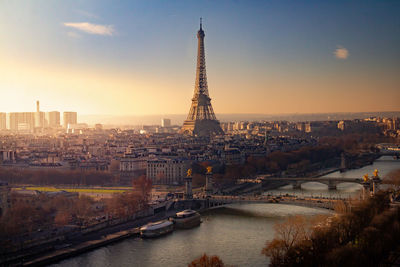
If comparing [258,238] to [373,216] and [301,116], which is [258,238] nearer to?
[373,216]

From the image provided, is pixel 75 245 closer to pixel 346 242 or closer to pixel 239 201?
pixel 346 242

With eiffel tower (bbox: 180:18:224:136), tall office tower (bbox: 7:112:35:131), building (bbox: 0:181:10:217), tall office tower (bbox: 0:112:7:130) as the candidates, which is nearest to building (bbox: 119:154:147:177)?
building (bbox: 0:181:10:217)

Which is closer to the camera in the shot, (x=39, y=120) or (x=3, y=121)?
(x=3, y=121)

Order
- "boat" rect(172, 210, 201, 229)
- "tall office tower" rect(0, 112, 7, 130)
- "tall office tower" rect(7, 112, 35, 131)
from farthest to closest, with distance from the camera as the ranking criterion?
"tall office tower" rect(7, 112, 35, 131) → "tall office tower" rect(0, 112, 7, 130) → "boat" rect(172, 210, 201, 229)

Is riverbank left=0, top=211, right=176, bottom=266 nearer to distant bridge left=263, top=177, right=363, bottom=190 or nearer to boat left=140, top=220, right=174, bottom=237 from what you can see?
boat left=140, top=220, right=174, bottom=237

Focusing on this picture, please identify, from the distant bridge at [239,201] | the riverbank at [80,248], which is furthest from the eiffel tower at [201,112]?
the riverbank at [80,248]

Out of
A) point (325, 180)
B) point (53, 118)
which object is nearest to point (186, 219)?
point (325, 180)
